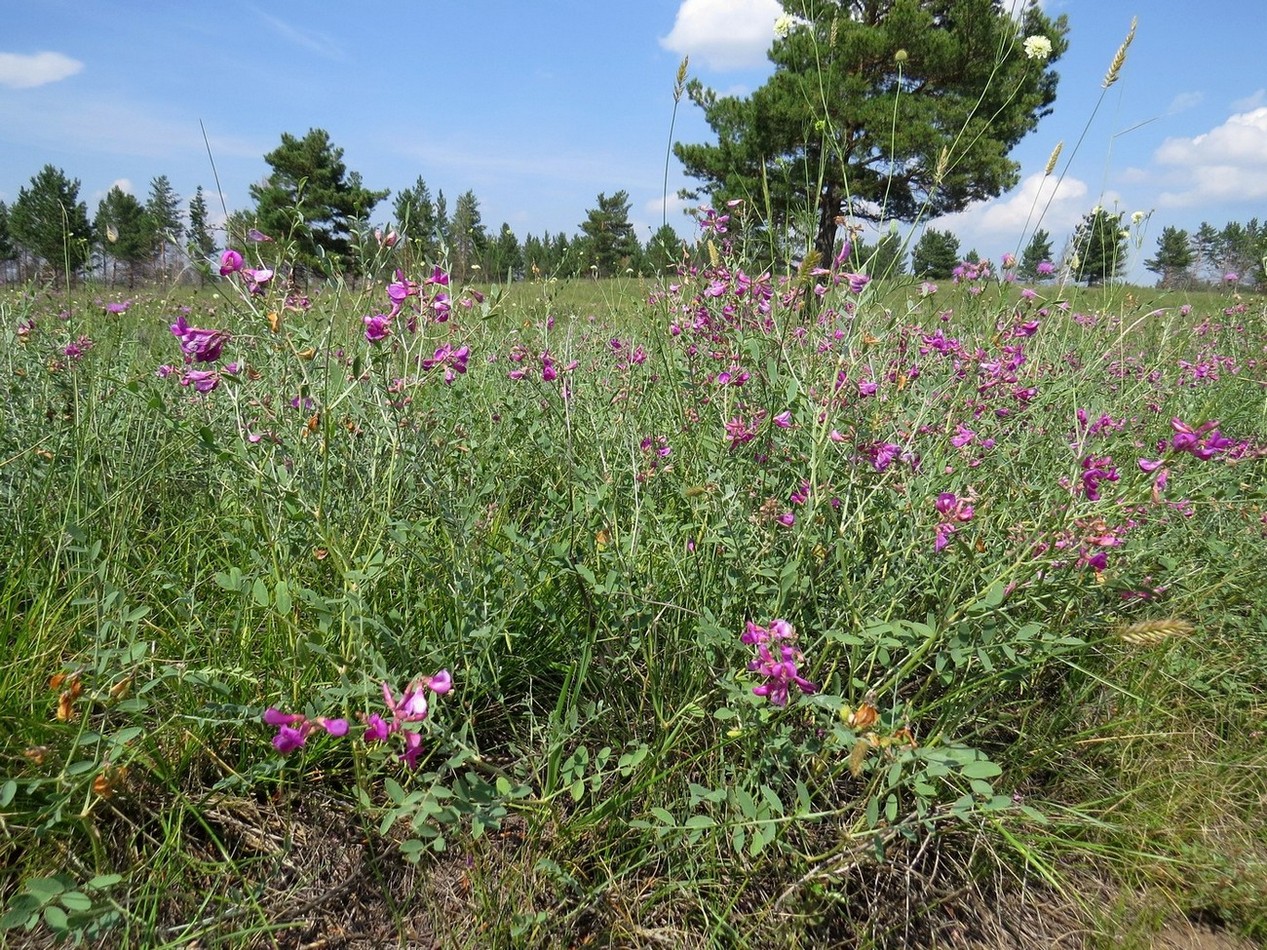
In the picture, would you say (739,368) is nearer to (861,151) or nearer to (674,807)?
(674,807)

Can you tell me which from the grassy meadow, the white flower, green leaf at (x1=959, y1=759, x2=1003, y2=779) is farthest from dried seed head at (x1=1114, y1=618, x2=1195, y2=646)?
the white flower

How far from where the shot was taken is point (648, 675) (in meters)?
1.53

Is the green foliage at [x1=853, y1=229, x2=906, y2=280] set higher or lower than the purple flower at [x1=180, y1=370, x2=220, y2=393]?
higher

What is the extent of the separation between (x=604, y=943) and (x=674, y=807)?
0.89 ft

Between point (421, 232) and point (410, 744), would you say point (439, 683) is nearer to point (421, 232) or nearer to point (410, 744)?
point (410, 744)

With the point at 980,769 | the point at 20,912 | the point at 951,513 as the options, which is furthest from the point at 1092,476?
the point at 20,912

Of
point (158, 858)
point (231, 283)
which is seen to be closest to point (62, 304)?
point (231, 283)

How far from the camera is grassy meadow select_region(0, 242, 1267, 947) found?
1248mm

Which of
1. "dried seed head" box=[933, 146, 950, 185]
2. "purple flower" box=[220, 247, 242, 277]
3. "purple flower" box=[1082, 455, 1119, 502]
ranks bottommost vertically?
"purple flower" box=[1082, 455, 1119, 502]

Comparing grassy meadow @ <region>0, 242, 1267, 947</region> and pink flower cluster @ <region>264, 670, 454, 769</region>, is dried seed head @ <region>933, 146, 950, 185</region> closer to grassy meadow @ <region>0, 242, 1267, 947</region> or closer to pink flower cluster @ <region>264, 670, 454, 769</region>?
grassy meadow @ <region>0, 242, 1267, 947</region>

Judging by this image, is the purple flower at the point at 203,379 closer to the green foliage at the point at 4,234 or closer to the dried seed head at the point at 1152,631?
the dried seed head at the point at 1152,631

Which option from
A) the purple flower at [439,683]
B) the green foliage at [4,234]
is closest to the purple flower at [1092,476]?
the purple flower at [439,683]

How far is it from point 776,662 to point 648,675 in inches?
16.2

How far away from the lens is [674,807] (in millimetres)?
1453
